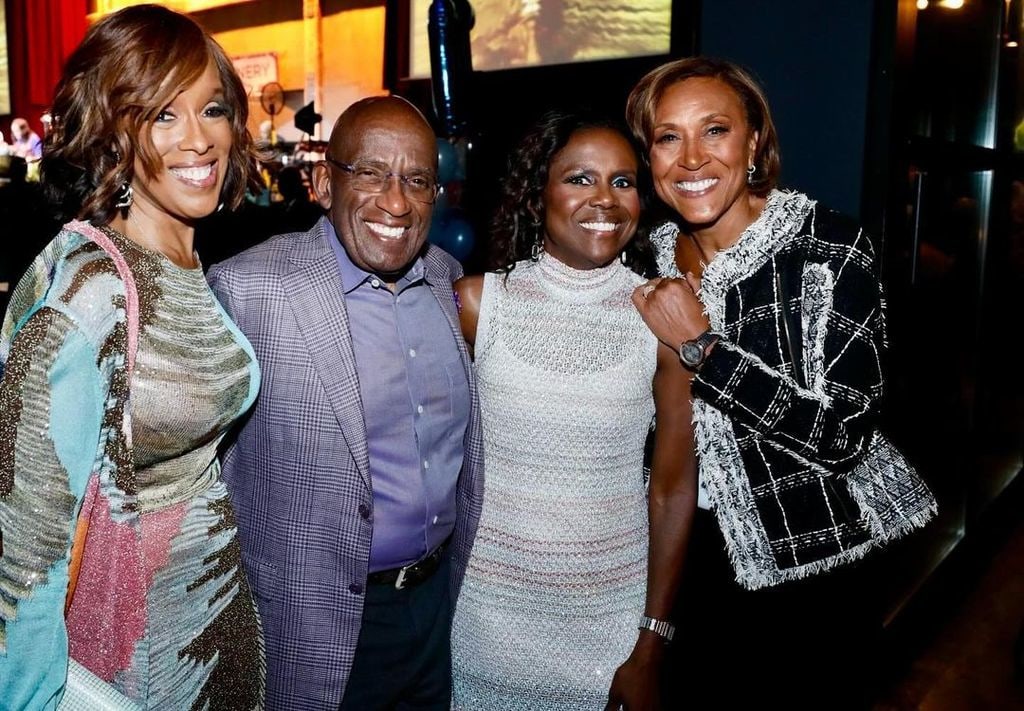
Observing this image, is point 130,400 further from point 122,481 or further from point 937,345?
point 937,345

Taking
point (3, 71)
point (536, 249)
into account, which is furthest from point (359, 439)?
point (3, 71)

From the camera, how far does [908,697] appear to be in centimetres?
320

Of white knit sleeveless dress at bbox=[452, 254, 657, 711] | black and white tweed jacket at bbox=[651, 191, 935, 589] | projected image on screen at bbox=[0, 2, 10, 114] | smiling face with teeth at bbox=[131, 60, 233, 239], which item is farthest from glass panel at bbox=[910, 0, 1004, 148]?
projected image on screen at bbox=[0, 2, 10, 114]

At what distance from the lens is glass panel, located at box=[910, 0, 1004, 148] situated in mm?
3061

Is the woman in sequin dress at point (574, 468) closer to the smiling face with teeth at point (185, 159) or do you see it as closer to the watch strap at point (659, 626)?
the watch strap at point (659, 626)

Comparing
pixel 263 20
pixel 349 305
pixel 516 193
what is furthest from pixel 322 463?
pixel 263 20

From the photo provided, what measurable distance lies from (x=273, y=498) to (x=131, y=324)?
1.73ft

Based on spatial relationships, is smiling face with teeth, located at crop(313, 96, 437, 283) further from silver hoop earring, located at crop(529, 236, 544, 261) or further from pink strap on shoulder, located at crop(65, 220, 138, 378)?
pink strap on shoulder, located at crop(65, 220, 138, 378)

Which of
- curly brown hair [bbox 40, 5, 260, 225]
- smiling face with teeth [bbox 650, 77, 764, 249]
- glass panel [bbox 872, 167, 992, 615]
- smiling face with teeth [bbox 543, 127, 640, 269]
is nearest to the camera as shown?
curly brown hair [bbox 40, 5, 260, 225]

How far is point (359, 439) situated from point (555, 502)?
470 millimetres

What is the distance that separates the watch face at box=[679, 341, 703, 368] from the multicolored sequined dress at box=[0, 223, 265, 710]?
0.91m

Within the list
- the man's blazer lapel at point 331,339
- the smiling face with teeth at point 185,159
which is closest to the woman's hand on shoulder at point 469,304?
the man's blazer lapel at point 331,339

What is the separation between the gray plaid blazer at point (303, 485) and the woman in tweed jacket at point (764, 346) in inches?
29.2

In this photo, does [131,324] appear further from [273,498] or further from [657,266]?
[657,266]
